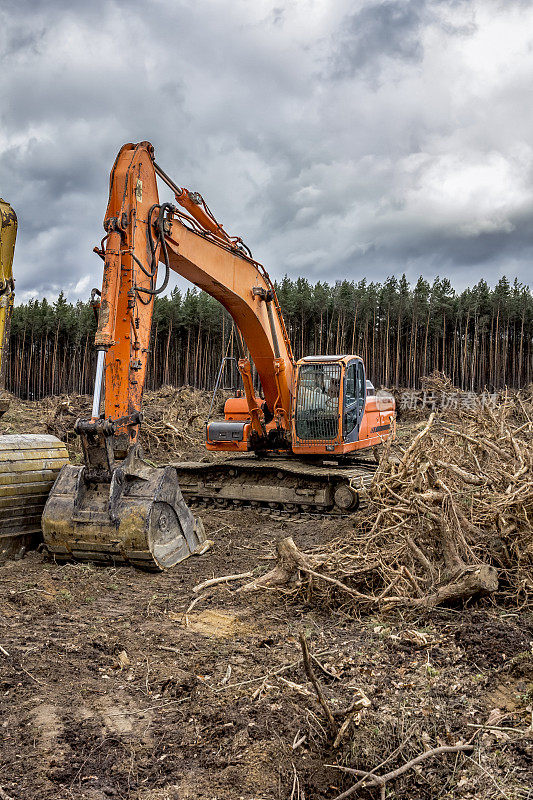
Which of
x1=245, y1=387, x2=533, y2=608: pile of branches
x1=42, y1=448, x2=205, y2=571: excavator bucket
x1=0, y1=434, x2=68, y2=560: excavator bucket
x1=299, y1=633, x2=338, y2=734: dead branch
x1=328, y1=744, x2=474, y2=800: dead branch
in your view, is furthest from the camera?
x1=0, y1=434, x2=68, y2=560: excavator bucket

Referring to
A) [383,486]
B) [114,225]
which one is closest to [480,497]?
[383,486]

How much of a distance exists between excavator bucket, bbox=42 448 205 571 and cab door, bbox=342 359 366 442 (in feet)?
14.4

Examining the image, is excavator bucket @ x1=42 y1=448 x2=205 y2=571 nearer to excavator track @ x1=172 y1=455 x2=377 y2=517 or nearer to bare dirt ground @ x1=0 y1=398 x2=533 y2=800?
bare dirt ground @ x1=0 y1=398 x2=533 y2=800

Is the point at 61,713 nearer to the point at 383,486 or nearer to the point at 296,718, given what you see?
the point at 296,718

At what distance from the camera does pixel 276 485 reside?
37.2ft

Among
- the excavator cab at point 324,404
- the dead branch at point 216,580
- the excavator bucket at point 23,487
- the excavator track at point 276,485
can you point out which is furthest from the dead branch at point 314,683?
the excavator cab at point 324,404

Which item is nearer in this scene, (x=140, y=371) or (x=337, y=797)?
(x=337, y=797)

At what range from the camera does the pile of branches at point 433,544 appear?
555 cm

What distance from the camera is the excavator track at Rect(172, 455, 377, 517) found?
10680mm

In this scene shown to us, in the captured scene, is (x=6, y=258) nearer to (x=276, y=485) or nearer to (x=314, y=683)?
(x=314, y=683)

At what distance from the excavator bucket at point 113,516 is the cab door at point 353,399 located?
4.40 meters

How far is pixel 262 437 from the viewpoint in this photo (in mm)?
11664

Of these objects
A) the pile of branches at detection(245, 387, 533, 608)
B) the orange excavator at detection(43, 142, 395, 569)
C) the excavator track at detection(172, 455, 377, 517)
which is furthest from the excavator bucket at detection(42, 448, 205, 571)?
the excavator track at detection(172, 455, 377, 517)

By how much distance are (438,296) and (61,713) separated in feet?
132
